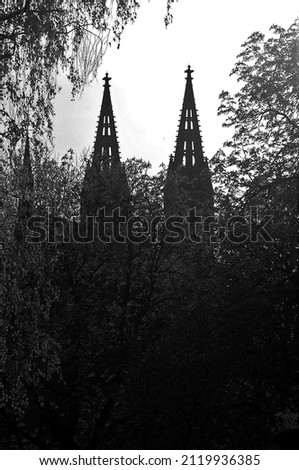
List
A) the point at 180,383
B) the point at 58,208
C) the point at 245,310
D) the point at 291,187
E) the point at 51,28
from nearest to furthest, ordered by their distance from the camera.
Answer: the point at 51,28 < the point at 245,310 < the point at 180,383 < the point at 291,187 < the point at 58,208

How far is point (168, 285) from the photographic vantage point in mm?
26953

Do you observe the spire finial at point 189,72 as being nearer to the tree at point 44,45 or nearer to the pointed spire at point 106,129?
the pointed spire at point 106,129

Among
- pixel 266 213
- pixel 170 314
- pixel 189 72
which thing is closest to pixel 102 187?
pixel 170 314

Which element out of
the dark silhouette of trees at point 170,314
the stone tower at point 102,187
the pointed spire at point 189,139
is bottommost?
the dark silhouette of trees at point 170,314

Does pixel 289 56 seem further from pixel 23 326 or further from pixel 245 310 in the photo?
pixel 23 326

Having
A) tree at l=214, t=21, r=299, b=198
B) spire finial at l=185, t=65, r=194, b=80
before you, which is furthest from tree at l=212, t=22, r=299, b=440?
spire finial at l=185, t=65, r=194, b=80

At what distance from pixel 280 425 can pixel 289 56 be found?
11.2 m

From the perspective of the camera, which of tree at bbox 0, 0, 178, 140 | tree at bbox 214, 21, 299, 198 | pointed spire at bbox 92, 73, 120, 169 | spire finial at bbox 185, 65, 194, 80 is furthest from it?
pointed spire at bbox 92, 73, 120, 169

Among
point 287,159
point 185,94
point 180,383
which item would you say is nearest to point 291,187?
point 287,159

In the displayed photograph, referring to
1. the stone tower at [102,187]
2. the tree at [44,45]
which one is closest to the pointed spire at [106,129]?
the stone tower at [102,187]

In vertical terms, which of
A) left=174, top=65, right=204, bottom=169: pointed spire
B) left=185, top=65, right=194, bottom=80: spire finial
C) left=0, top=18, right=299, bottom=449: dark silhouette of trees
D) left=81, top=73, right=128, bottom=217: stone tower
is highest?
left=185, top=65, right=194, bottom=80: spire finial

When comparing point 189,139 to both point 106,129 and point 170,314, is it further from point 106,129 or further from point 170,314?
point 170,314

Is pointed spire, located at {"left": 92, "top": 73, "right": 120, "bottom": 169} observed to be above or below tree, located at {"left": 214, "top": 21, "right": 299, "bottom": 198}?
above

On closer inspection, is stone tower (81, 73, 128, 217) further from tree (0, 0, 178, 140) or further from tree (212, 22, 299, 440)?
tree (0, 0, 178, 140)
